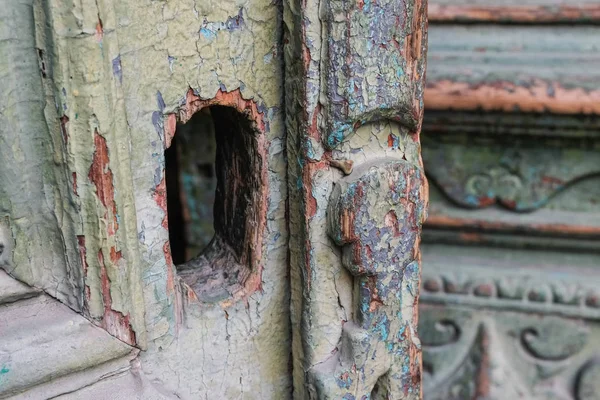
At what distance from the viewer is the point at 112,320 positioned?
0.54m

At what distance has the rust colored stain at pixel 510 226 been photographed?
102 cm

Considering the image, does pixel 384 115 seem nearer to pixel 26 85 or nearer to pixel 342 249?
pixel 342 249

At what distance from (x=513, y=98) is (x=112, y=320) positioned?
636mm

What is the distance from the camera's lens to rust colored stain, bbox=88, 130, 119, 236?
49 centimetres

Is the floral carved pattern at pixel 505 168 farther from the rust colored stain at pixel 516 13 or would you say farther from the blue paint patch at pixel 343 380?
the blue paint patch at pixel 343 380

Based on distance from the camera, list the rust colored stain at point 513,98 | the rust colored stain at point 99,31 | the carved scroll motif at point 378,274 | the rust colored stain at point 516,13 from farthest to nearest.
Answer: the rust colored stain at point 516,13 < the rust colored stain at point 513,98 < the carved scroll motif at point 378,274 < the rust colored stain at point 99,31

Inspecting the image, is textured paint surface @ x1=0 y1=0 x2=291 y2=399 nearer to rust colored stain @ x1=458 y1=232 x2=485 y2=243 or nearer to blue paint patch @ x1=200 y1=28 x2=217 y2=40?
blue paint patch @ x1=200 y1=28 x2=217 y2=40

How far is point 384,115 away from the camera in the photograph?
58 centimetres

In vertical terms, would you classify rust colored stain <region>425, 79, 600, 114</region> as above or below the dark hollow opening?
above

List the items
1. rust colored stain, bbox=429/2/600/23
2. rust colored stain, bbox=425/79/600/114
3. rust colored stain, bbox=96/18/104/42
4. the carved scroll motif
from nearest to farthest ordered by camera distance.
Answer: rust colored stain, bbox=96/18/104/42 → the carved scroll motif → rust colored stain, bbox=425/79/600/114 → rust colored stain, bbox=429/2/600/23

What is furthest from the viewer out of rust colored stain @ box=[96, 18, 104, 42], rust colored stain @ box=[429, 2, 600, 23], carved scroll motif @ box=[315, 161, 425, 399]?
rust colored stain @ box=[429, 2, 600, 23]

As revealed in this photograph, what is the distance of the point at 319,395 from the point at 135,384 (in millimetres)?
158

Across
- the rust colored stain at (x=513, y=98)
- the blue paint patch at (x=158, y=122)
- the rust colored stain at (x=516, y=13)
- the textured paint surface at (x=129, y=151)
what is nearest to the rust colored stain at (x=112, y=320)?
the textured paint surface at (x=129, y=151)

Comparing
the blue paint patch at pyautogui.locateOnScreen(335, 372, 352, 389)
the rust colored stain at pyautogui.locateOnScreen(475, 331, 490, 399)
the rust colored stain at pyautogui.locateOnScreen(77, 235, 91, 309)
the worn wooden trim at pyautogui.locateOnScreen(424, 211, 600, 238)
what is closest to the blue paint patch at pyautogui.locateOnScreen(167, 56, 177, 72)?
the rust colored stain at pyautogui.locateOnScreen(77, 235, 91, 309)
